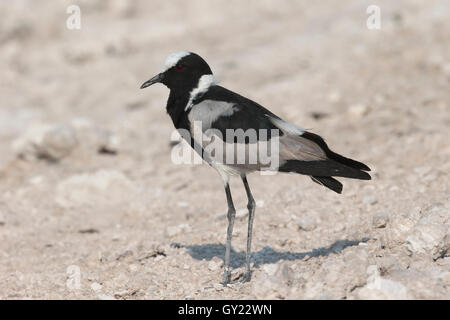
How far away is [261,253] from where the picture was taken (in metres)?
6.19

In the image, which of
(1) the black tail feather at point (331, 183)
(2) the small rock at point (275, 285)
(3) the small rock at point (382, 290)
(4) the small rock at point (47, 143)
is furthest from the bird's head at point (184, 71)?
(4) the small rock at point (47, 143)

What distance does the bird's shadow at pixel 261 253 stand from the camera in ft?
19.3

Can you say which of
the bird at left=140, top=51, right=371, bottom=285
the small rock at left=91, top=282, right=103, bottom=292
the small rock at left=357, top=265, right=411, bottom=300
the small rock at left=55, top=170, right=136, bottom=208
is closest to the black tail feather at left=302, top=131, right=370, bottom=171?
the bird at left=140, top=51, right=371, bottom=285

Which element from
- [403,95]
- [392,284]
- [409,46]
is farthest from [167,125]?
[392,284]

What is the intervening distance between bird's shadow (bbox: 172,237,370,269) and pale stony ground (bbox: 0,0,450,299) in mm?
26

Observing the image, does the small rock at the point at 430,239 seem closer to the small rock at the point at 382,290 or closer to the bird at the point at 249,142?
the bird at the point at 249,142

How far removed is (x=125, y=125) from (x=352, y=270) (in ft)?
20.3

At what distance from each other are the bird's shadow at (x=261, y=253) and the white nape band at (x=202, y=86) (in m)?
1.31

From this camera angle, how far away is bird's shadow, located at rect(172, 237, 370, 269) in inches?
232

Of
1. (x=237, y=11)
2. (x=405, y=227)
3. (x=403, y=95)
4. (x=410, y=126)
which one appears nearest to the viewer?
(x=405, y=227)

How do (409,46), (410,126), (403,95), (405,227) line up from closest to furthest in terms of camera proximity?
(405,227)
(410,126)
(403,95)
(409,46)

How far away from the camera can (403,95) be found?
10.0 meters

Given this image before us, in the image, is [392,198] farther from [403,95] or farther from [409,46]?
[409,46]

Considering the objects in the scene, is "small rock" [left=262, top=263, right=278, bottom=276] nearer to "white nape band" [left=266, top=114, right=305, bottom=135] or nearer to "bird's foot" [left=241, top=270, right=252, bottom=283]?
"bird's foot" [left=241, top=270, right=252, bottom=283]
